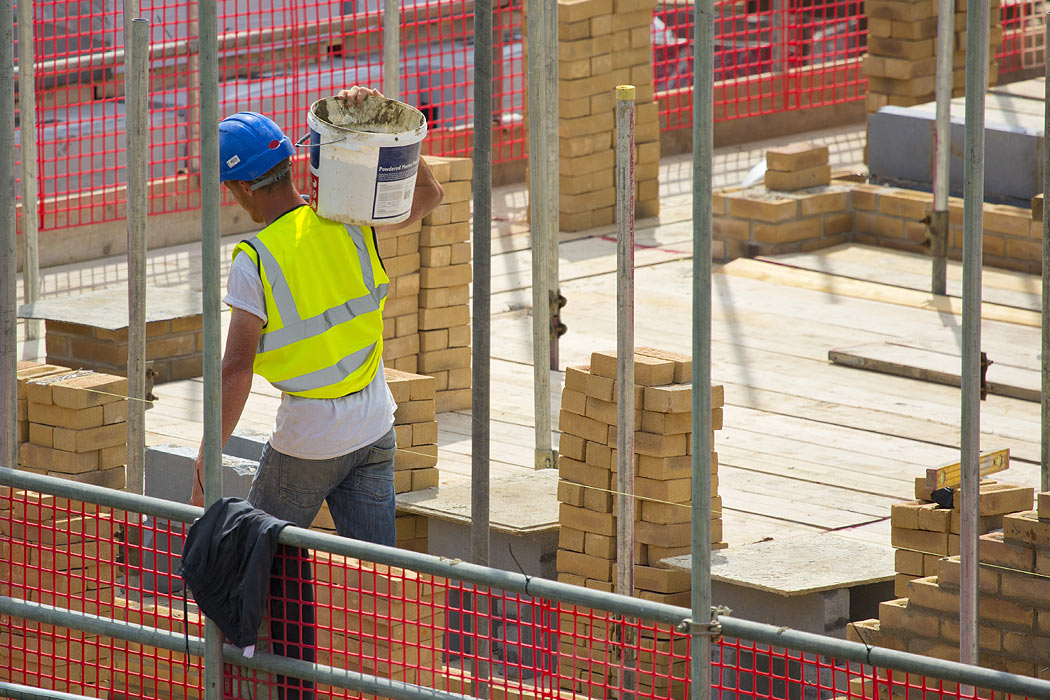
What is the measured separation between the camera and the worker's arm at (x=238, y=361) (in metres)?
5.41

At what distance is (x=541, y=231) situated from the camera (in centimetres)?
889

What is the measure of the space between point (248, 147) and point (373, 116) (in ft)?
1.67

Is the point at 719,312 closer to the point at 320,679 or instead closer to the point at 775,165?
the point at 775,165

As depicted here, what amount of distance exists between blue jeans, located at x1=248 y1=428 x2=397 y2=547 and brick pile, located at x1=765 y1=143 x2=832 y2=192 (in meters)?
7.47

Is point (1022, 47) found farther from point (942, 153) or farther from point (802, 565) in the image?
point (802, 565)

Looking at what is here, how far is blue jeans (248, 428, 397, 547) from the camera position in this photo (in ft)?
18.8

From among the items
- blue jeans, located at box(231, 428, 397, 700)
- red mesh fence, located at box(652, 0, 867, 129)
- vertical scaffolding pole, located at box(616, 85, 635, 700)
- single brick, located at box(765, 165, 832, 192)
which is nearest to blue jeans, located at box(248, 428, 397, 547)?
blue jeans, located at box(231, 428, 397, 700)

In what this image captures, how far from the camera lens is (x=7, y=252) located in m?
6.37

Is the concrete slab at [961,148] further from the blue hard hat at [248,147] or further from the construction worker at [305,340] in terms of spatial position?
the blue hard hat at [248,147]

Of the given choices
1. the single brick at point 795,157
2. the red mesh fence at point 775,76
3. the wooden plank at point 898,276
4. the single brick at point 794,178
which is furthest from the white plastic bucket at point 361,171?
the red mesh fence at point 775,76

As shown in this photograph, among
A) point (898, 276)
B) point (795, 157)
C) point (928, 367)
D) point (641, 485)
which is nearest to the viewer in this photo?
point (641, 485)

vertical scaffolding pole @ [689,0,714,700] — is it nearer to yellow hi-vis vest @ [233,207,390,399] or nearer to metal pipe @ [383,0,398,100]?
yellow hi-vis vest @ [233,207,390,399]

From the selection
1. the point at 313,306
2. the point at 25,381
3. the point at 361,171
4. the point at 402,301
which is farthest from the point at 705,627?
the point at 402,301

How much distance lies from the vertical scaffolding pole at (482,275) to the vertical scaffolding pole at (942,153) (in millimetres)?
5646
